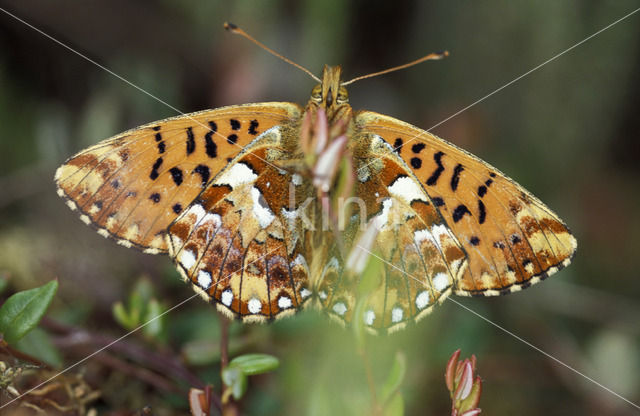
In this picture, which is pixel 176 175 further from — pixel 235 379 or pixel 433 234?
pixel 433 234

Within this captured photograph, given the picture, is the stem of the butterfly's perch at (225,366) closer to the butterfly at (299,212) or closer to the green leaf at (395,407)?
the butterfly at (299,212)

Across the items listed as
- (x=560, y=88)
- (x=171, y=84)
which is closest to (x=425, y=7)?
(x=560, y=88)

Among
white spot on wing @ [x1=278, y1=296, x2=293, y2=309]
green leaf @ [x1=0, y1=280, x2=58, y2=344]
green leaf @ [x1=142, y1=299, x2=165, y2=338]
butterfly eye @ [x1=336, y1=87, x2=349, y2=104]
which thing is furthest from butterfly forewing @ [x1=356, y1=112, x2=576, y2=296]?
green leaf @ [x1=0, y1=280, x2=58, y2=344]

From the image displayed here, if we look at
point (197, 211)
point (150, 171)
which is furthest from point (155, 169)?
point (197, 211)

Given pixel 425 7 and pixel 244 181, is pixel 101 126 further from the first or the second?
pixel 425 7

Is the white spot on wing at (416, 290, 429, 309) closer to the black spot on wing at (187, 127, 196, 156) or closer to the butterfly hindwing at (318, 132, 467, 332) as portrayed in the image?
the butterfly hindwing at (318, 132, 467, 332)

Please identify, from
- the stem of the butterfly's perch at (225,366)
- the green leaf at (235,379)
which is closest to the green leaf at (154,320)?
the stem of the butterfly's perch at (225,366)

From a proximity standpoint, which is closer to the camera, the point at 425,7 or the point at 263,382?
the point at 263,382
